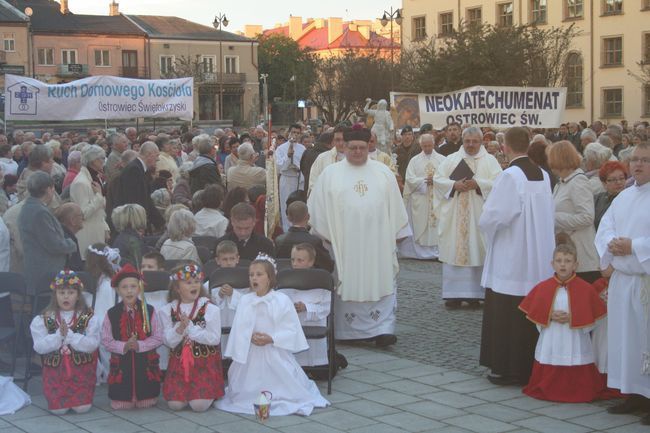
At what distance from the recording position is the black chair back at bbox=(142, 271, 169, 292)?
846cm

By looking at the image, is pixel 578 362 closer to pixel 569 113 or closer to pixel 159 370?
pixel 159 370

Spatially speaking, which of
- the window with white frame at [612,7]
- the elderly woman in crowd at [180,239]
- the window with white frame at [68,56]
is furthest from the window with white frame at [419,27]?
the elderly woman in crowd at [180,239]

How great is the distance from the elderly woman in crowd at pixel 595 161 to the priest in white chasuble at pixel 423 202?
4.52 meters

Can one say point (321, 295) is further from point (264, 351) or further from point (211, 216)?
point (211, 216)

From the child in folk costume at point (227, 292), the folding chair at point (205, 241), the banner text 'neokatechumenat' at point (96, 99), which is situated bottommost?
the child in folk costume at point (227, 292)

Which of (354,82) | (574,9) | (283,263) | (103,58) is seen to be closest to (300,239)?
(283,263)

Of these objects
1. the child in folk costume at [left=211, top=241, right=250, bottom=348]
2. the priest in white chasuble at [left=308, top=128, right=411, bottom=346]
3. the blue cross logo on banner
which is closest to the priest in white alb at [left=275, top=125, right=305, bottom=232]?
the blue cross logo on banner

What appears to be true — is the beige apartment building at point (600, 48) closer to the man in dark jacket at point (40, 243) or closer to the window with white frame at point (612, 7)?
the window with white frame at point (612, 7)

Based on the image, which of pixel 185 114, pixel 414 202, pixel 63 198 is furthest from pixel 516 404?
pixel 185 114

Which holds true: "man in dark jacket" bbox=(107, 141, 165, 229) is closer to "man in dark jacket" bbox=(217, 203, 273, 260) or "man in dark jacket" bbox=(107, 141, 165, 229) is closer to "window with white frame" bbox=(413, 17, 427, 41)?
"man in dark jacket" bbox=(217, 203, 273, 260)

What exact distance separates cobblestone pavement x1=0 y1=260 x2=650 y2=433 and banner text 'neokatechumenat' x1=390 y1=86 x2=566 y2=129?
280 inches

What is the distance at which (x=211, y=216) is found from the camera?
1045 cm

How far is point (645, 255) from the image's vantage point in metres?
7.02

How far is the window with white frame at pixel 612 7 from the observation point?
53594mm
